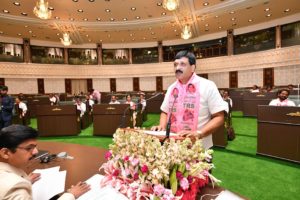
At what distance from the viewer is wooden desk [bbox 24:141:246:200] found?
1434mm

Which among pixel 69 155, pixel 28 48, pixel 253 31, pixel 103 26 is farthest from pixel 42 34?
pixel 69 155

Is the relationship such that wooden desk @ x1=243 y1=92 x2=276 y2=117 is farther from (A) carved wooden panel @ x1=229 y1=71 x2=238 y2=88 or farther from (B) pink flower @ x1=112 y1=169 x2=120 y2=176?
(B) pink flower @ x1=112 y1=169 x2=120 y2=176

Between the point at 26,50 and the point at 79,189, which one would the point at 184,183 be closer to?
the point at 79,189

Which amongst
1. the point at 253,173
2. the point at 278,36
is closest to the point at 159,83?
the point at 278,36

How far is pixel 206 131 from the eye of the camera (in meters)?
1.61

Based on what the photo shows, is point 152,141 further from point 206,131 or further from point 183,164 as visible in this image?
point 206,131

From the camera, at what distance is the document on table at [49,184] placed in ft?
4.30

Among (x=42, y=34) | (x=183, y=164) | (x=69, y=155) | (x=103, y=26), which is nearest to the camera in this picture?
(x=183, y=164)

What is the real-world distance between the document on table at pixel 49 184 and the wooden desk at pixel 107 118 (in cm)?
472

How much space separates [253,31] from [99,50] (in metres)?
12.1

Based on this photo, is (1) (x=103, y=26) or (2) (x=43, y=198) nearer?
(2) (x=43, y=198)

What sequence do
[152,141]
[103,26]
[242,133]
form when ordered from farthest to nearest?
[103,26], [242,133], [152,141]

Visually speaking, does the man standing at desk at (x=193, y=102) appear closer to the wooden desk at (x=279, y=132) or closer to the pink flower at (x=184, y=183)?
the pink flower at (x=184, y=183)

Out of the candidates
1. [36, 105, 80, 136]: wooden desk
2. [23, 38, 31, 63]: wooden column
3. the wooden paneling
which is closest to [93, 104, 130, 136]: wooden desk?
[36, 105, 80, 136]: wooden desk
